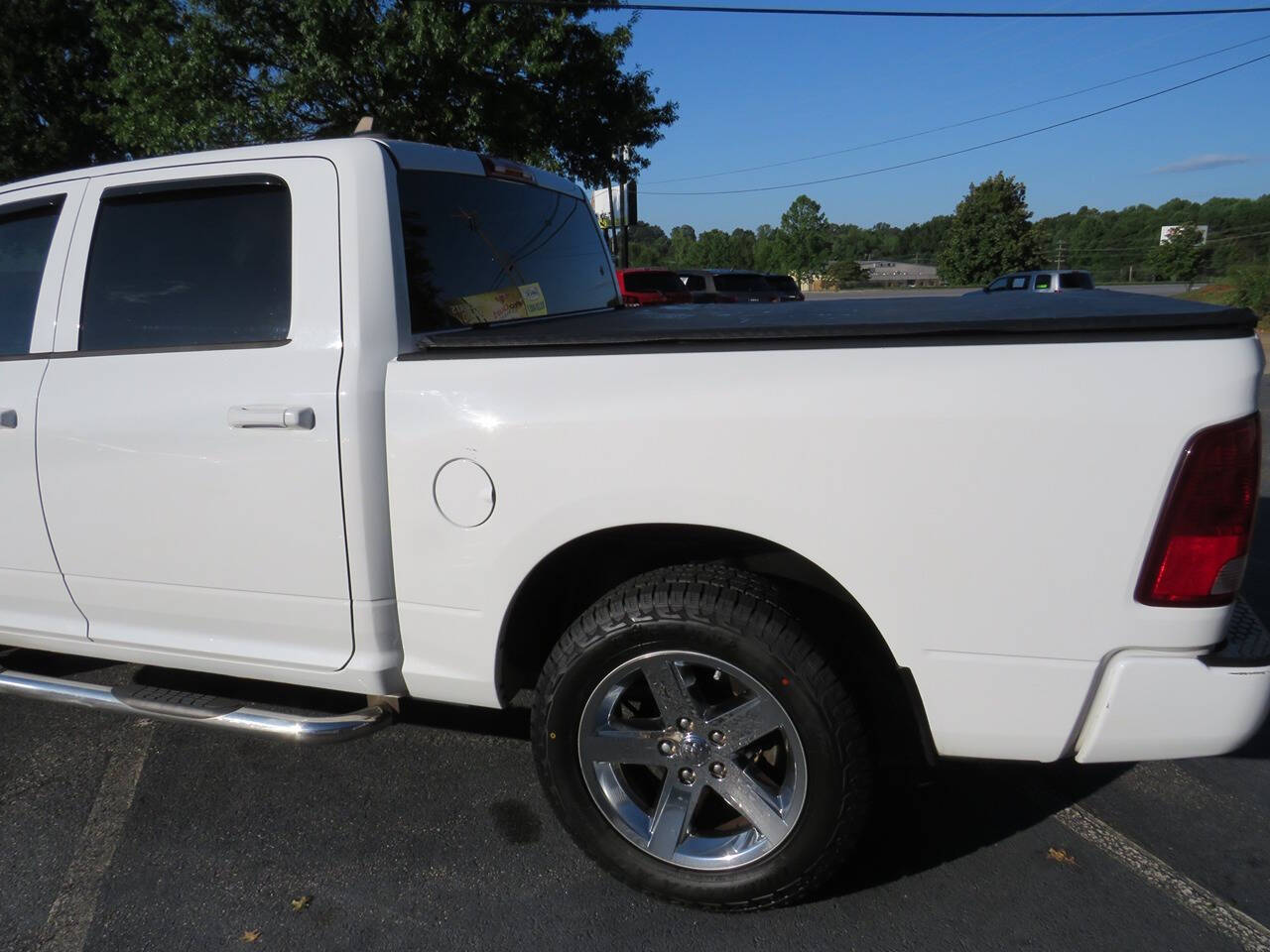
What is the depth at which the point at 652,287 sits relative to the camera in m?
18.9

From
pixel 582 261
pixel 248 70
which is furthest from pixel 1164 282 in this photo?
pixel 582 261

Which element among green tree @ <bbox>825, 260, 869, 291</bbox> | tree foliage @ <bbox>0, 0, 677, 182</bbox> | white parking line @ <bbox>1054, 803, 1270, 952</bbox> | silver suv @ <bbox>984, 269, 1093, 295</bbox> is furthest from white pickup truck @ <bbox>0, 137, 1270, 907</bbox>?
green tree @ <bbox>825, 260, 869, 291</bbox>

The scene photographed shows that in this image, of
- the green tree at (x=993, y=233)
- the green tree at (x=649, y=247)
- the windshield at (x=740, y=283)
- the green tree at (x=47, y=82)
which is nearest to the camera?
the green tree at (x=47, y=82)

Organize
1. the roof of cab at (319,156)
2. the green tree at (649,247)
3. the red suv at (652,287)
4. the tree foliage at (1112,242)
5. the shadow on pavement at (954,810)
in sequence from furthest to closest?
1. the green tree at (649,247)
2. the tree foliage at (1112,242)
3. the red suv at (652,287)
4. the roof of cab at (319,156)
5. the shadow on pavement at (954,810)

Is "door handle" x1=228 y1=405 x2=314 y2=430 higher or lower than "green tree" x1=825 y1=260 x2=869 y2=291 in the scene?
lower

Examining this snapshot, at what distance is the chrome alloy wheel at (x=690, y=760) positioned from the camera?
7.62ft

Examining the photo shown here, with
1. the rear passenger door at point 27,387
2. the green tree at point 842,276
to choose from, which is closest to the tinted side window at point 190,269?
the rear passenger door at point 27,387

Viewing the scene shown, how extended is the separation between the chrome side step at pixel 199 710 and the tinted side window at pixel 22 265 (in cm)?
111

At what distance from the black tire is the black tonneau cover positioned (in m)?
0.59

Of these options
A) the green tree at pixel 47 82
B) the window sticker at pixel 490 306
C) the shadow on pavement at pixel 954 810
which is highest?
the green tree at pixel 47 82

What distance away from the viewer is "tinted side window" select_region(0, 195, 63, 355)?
3.09 m

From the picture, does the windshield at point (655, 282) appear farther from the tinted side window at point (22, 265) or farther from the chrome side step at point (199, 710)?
the chrome side step at point (199, 710)

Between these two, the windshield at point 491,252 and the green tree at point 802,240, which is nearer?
the windshield at point 491,252

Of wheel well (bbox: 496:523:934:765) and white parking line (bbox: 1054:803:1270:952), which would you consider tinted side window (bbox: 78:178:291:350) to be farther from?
white parking line (bbox: 1054:803:1270:952)
